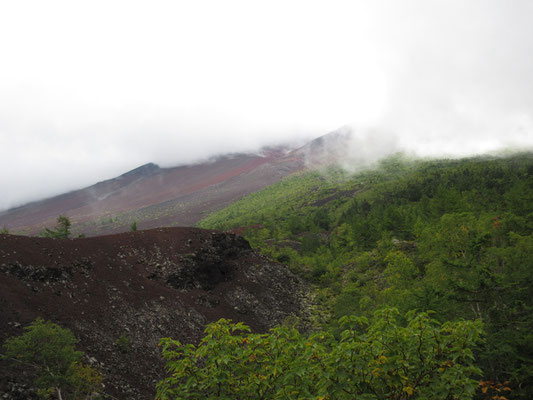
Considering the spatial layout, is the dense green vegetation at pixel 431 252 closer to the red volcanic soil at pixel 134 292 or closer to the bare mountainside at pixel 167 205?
the red volcanic soil at pixel 134 292

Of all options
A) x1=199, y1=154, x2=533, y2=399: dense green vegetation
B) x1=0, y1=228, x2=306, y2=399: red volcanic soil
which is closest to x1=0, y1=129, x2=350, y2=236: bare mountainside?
x1=199, y1=154, x2=533, y2=399: dense green vegetation

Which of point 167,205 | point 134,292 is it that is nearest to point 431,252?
point 134,292

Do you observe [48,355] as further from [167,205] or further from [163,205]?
[163,205]

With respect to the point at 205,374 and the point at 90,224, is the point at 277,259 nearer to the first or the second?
the point at 205,374

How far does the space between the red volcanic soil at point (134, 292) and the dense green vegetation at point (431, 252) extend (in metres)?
9.52

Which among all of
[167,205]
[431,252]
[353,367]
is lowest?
[431,252]

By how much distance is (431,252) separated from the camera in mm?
32219

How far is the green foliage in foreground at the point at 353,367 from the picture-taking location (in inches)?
185

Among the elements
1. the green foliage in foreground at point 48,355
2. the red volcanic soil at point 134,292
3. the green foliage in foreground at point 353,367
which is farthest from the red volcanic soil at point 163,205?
the green foliage in foreground at point 353,367

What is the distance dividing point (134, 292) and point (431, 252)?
1109 inches

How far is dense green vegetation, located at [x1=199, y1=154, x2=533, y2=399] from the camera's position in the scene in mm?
11766

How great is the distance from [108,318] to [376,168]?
148 metres

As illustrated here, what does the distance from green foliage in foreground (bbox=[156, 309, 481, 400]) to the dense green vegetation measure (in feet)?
2.30

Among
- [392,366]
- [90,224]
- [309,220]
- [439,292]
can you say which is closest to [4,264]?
[392,366]
